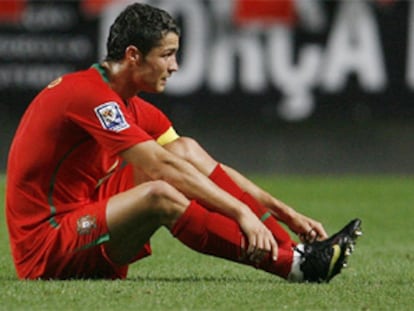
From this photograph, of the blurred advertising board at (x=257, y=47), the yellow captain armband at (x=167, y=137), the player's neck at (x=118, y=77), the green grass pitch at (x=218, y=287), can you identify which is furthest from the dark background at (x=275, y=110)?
the player's neck at (x=118, y=77)

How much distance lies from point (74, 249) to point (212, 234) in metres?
0.60

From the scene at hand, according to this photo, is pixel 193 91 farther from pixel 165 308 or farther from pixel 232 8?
pixel 165 308

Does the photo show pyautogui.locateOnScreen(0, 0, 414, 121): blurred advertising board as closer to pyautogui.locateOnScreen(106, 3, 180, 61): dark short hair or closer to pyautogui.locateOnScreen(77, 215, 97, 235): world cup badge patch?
pyautogui.locateOnScreen(106, 3, 180, 61): dark short hair

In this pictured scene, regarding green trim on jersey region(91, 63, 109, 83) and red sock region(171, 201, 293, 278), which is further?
green trim on jersey region(91, 63, 109, 83)

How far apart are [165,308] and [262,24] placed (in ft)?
33.4

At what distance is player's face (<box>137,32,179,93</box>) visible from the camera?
5297mm

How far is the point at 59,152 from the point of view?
5.26 m

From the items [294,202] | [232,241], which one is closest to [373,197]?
[294,202]

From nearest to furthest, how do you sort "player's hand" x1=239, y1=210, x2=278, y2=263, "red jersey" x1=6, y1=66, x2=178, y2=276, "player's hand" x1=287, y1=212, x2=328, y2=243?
"player's hand" x1=239, y1=210, x2=278, y2=263
"red jersey" x1=6, y1=66, x2=178, y2=276
"player's hand" x1=287, y1=212, x2=328, y2=243

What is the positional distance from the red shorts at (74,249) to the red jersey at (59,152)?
4 cm

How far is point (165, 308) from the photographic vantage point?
15.0 feet

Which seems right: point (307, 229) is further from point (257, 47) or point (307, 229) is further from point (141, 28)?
point (257, 47)

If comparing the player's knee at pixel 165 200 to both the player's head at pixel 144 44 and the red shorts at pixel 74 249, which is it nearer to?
the red shorts at pixel 74 249

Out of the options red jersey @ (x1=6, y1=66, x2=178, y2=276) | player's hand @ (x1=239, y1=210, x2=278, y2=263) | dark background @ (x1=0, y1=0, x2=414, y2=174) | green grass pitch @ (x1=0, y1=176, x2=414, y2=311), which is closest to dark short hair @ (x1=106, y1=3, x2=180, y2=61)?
red jersey @ (x1=6, y1=66, x2=178, y2=276)
